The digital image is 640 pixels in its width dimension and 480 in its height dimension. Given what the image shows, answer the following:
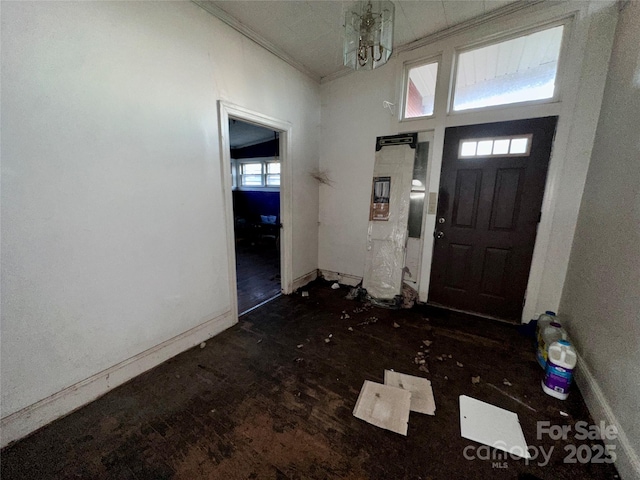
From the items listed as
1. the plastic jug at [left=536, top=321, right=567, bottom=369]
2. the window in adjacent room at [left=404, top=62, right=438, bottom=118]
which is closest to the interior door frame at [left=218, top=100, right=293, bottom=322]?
the window in adjacent room at [left=404, top=62, right=438, bottom=118]

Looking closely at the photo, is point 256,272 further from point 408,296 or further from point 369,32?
point 369,32

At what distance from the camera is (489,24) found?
228 cm

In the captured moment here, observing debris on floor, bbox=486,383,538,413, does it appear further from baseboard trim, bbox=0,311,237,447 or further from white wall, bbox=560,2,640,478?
baseboard trim, bbox=0,311,237,447

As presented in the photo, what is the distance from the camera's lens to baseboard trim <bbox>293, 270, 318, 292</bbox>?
340 centimetres

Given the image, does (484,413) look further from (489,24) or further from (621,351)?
(489,24)

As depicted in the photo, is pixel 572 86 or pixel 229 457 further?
pixel 572 86

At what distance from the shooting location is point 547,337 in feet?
6.37

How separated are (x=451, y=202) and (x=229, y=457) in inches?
111

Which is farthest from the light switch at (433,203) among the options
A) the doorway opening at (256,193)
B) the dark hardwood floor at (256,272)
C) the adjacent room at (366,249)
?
the doorway opening at (256,193)

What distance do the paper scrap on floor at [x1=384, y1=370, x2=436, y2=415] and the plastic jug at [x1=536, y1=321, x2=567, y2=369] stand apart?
0.97 meters

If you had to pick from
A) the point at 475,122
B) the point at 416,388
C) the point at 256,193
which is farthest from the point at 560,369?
the point at 256,193

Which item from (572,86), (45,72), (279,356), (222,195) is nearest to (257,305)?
(279,356)

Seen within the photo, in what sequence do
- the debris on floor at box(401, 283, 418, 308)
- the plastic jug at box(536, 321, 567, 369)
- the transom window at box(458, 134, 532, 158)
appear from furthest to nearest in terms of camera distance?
the debris on floor at box(401, 283, 418, 308)
the transom window at box(458, 134, 532, 158)
the plastic jug at box(536, 321, 567, 369)

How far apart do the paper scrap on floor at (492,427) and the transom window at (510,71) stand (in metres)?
2.58
